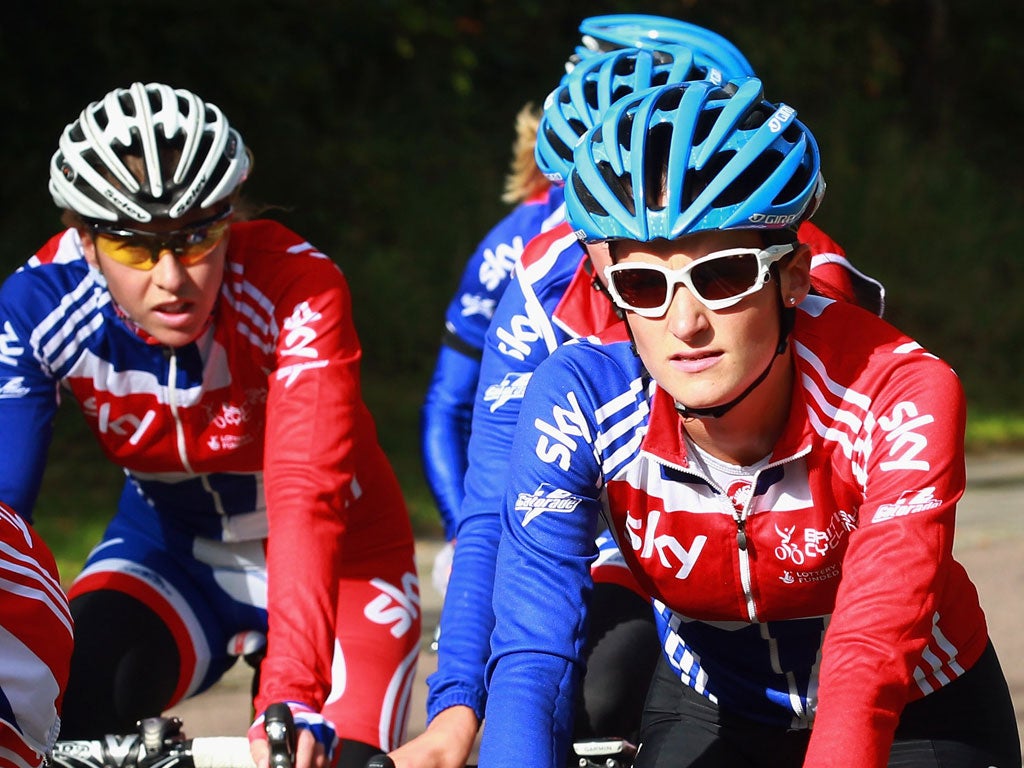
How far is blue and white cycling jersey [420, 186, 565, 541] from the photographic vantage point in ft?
17.1

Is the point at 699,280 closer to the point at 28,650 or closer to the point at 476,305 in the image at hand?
the point at 28,650

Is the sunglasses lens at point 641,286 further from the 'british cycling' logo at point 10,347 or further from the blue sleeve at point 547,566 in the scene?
the 'british cycling' logo at point 10,347

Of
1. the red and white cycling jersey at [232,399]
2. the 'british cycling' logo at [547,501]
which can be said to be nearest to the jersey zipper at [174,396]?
the red and white cycling jersey at [232,399]

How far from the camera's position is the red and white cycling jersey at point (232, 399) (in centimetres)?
373

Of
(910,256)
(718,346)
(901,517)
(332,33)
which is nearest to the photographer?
(901,517)

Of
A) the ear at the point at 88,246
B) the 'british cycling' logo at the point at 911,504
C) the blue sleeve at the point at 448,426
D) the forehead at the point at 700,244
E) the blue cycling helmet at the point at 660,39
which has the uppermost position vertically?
the blue cycling helmet at the point at 660,39

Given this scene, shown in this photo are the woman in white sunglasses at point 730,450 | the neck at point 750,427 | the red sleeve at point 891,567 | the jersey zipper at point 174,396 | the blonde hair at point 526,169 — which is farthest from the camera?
the blonde hair at point 526,169

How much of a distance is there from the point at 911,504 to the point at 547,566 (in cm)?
66

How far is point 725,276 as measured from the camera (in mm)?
2814

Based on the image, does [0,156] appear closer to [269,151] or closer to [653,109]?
[269,151]

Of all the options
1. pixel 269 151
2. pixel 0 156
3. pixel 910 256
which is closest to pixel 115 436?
pixel 0 156

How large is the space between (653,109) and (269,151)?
1127 cm

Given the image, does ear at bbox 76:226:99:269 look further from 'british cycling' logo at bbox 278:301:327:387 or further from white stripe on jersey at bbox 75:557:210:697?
white stripe on jersey at bbox 75:557:210:697

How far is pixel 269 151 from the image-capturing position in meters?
13.9
